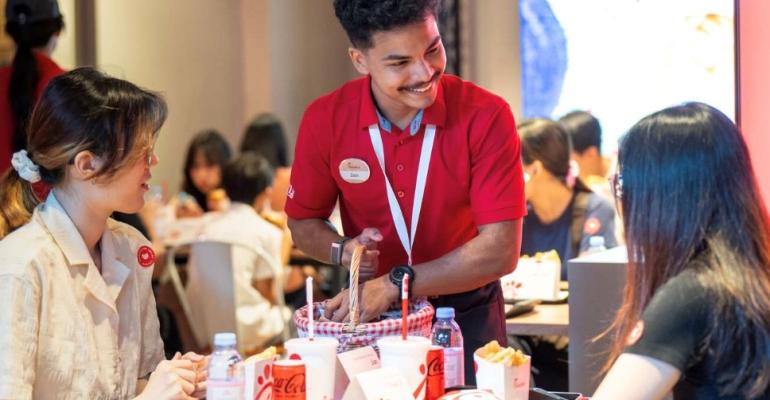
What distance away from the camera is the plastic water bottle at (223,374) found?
2.01m

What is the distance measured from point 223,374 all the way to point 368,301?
1.87ft

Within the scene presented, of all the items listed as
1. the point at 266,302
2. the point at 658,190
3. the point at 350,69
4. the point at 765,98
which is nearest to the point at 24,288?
the point at 658,190

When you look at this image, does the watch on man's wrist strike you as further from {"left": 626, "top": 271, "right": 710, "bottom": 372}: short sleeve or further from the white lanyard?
{"left": 626, "top": 271, "right": 710, "bottom": 372}: short sleeve

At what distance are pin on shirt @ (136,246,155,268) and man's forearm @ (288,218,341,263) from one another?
447 mm

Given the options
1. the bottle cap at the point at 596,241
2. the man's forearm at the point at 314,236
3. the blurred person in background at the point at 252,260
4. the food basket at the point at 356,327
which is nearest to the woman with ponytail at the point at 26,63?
the blurred person in background at the point at 252,260

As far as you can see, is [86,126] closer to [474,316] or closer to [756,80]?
[474,316]

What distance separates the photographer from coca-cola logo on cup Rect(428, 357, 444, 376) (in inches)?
84.4

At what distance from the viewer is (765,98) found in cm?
334

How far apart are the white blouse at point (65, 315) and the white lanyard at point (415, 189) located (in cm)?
65

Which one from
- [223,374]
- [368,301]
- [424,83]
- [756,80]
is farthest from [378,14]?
[756,80]

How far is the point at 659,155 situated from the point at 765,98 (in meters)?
1.42

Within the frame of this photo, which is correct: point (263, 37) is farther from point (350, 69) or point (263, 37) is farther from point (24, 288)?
point (24, 288)

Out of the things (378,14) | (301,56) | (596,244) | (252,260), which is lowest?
(252,260)

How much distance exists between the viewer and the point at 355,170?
2.82 metres
